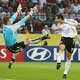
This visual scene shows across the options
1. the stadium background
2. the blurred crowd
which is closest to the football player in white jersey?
the stadium background

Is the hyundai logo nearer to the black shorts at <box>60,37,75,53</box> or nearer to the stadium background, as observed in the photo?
the stadium background

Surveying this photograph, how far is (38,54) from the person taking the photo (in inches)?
805

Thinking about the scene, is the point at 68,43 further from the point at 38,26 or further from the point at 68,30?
the point at 38,26

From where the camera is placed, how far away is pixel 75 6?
23.9 m

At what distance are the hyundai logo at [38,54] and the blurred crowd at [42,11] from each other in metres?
1.17

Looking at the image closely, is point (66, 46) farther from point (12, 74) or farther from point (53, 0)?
point (53, 0)

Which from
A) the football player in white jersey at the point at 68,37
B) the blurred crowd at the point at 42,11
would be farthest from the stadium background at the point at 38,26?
the football player in white jersey at the point at 68,37

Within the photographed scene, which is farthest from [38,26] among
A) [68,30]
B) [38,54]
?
[68,30]

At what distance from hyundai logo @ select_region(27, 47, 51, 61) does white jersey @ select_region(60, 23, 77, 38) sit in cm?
558

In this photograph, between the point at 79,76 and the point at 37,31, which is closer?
the point at 79,76

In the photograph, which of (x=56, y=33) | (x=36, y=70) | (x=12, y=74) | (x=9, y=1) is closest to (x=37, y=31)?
(x=56, y=33)

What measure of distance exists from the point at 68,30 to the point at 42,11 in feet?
27.2

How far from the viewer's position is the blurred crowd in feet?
70.5

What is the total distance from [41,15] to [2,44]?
9.13 ft
